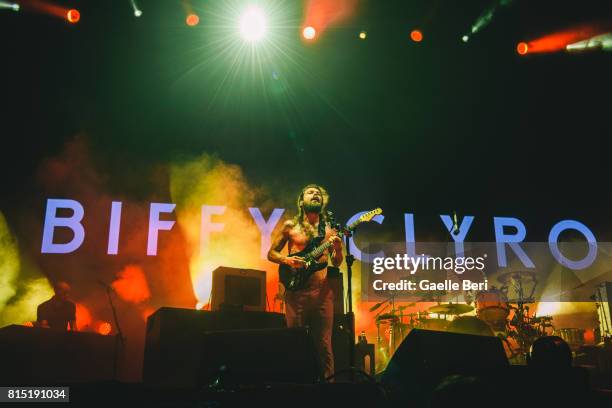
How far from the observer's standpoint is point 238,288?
5.68 m

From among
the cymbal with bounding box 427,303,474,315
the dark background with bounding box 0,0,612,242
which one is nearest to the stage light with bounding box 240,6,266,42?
the dark background with bounding box 0,0,612,242

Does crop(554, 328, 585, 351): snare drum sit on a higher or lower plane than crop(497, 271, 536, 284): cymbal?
lower

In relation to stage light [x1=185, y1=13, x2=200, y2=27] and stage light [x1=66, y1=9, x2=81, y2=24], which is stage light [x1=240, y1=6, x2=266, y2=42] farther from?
stage light [x1=66, y1=9, x2=81, y2=24]

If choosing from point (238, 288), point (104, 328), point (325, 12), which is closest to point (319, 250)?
point (238, 288)

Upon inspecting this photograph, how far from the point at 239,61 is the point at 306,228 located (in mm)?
4348

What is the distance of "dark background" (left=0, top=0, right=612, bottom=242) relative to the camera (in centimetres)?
805

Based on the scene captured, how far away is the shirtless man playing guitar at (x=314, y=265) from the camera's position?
4668 mm

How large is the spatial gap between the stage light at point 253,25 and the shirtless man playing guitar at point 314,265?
394 centimetres

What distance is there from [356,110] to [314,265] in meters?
4.73

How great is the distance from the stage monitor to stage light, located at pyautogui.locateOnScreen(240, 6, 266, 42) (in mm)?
4305

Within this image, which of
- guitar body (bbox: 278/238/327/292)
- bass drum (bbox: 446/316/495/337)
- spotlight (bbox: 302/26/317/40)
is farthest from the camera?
spotlight (bbox: 302/26/317/40)

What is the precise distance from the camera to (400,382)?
8.59 ft

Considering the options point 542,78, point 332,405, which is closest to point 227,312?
point 332,405

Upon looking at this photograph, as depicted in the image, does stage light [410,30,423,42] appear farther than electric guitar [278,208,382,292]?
Yes
